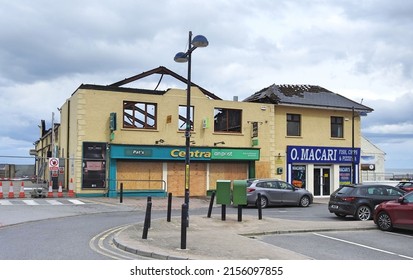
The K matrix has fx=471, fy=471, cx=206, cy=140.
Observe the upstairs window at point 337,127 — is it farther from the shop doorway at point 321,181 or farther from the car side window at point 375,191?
the car side window at point 375,191

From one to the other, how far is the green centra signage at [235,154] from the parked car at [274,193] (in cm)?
629

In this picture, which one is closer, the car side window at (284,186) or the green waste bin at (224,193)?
the green waste bin at (224,193)

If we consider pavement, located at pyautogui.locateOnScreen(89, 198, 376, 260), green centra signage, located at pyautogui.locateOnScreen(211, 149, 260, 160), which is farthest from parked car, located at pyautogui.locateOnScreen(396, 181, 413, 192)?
pavement, located at pyautogui.locateOnScreen(89, 198, 376, 260)

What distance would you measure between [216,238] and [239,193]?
4.14 m

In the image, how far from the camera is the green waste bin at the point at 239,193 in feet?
52.1

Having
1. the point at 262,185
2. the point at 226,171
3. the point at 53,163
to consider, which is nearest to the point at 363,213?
the point at 262,185

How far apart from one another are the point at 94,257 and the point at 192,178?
19.8 meters

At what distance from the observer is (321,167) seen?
108ft

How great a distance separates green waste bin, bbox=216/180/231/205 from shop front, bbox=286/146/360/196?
16.3 m

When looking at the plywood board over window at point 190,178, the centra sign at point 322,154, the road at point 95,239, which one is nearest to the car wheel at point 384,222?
the road at point 95,239

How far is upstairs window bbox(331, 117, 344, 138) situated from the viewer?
33656mm

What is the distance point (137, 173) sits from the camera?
27.5 m

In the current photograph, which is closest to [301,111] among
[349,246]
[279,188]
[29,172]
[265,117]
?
[265,117]
